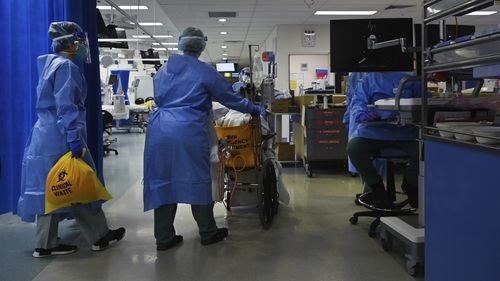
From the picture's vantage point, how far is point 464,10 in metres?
1.72

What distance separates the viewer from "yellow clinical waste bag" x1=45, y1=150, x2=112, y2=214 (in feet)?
8.82

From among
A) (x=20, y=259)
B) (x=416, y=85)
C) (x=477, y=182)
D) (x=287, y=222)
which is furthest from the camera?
(x=287, y=222)

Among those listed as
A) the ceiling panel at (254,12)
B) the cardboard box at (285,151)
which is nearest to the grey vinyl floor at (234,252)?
the cardboard box at (285,151)

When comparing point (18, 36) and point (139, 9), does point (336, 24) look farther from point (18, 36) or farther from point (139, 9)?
point (139, 9)

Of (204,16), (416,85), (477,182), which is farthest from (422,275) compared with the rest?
(204,16)

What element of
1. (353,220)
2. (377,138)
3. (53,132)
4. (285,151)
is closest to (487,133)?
(377,138)

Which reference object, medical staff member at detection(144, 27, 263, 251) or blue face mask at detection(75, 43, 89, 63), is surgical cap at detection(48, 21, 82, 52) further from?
medical staff member at detection(144, 27, 263, 251)

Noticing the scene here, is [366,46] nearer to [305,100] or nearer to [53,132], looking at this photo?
[53,132]

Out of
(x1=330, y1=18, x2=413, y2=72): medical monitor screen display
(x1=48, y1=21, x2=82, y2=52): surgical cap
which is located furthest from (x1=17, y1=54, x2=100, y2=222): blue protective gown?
(x1=330, y1=18, x2=413, y2=72): medical monitor screen display

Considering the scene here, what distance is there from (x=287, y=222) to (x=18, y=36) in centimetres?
249

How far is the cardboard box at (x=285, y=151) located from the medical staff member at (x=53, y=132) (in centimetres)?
380

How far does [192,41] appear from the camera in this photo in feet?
10.2

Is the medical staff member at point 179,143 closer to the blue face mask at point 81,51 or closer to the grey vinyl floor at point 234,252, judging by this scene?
the grey vinyl floor at point 234,252

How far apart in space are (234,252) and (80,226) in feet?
3.47
